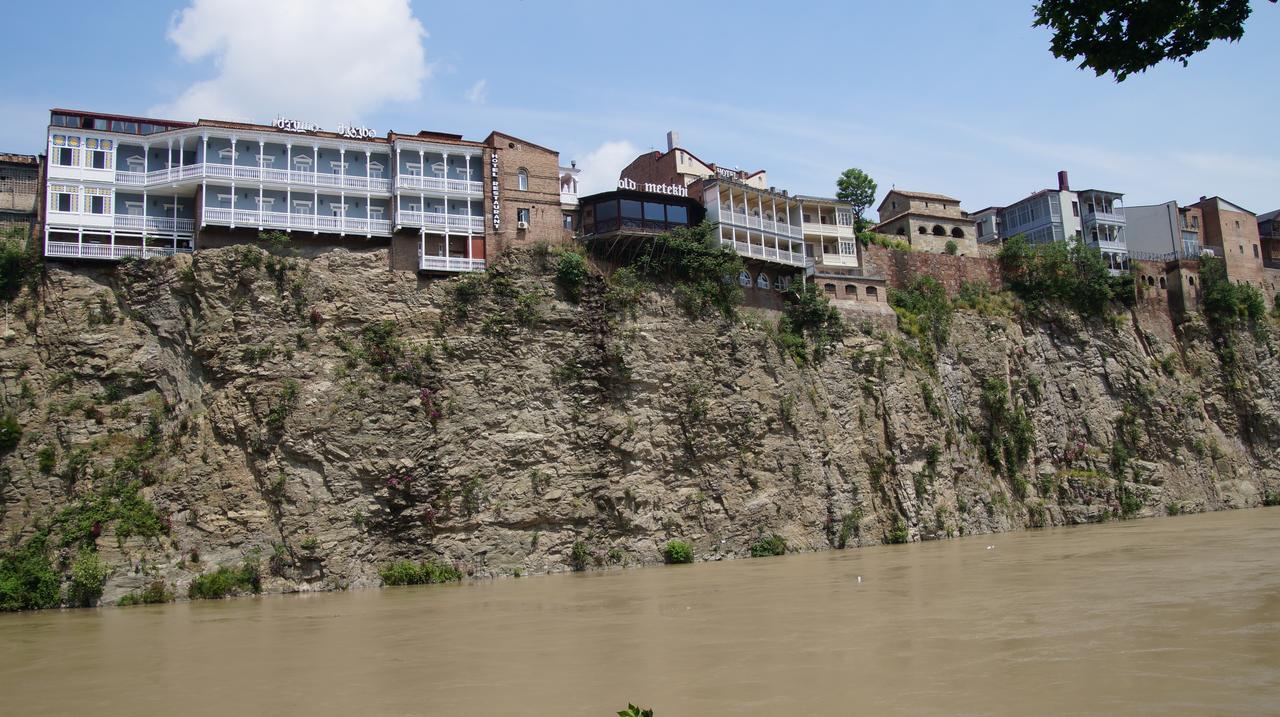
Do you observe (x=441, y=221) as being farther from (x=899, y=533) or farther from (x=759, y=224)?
(x=899, y=533)

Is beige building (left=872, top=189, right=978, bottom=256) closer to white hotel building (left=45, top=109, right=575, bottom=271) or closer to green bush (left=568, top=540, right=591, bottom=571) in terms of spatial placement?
white hotel building (left=45, top=109, right=575, bottom=271)

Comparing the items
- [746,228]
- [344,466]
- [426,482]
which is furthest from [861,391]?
[344,466]

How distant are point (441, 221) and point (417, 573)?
15.2m

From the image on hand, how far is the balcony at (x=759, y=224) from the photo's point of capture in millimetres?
46625

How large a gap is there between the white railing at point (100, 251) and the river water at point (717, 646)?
543 inches

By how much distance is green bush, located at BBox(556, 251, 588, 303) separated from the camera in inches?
1612

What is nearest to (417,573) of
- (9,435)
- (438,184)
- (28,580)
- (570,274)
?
(28,580)

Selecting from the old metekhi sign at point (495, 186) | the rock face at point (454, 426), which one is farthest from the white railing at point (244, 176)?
the old metekhi sign at point (495, 186)

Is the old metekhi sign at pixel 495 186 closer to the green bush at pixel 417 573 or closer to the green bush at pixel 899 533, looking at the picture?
the green bush at pixel 417 573

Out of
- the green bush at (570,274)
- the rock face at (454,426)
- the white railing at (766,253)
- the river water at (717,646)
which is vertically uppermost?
the white railing at (766,253)

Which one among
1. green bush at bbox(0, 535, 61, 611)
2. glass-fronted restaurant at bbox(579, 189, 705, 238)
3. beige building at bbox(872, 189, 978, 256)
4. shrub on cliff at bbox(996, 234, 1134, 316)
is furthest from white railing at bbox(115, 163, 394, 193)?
shrub on cliff at bbox(996, 234, 1134, 316)

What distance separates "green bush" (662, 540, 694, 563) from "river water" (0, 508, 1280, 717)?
18.1ft

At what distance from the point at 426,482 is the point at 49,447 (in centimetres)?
1281

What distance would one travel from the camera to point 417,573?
3447 centimetres
